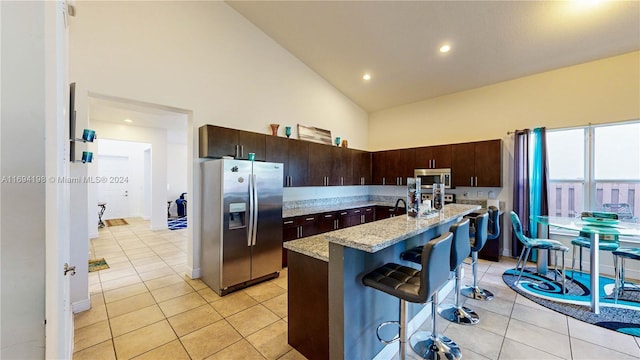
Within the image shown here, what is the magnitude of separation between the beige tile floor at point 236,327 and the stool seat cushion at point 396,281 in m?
0.99

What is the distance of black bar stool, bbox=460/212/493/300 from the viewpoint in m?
2.54

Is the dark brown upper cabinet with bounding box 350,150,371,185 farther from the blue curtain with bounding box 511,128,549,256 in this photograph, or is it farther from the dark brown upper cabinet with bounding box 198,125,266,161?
the blue curtain with bounding box 511,128,549,256

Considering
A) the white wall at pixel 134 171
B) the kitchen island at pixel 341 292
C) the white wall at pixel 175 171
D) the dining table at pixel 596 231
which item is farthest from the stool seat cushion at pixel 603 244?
the white wall at pixel 134 171

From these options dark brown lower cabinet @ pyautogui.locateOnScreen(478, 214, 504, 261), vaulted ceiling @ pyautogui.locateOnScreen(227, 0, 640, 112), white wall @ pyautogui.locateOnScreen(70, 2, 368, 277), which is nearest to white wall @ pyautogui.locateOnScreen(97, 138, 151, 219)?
white wall @ pyautogui.locateOnScreen(70, 2, 368, 277)

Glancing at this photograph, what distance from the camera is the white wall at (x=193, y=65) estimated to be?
2.79 meters

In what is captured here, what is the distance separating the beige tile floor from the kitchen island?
0.41 metres

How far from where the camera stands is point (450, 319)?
8.28ft

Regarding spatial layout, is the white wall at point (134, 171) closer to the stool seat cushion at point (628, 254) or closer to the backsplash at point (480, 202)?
the backsplash at point (480, 202)

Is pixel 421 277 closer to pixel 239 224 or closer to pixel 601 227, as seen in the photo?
pixel 239 224

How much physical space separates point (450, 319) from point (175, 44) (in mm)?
4756

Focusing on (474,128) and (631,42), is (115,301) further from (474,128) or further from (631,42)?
(631,42)

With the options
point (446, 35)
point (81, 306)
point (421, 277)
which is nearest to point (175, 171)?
point (81, 306)

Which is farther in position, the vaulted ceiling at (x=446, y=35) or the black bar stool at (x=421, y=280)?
the vaulted ceiling at (x=446, y=35)

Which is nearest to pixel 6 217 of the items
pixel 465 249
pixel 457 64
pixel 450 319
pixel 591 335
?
pixel 465 249
